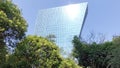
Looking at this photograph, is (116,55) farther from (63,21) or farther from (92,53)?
(63,21)

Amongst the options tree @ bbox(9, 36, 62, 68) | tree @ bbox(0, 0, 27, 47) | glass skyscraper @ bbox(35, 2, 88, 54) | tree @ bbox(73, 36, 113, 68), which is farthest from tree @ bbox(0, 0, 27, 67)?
glass skyscraper @ bbox(35, 2, 88, 54)

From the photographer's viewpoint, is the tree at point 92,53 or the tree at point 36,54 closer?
the tree at point 36,54

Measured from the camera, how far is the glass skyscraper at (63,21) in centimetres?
5697

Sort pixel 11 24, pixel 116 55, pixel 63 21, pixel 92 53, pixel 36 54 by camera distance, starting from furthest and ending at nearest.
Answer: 1. pixel 63 21
2. pixel 92 53
3. pixel 116 55
4. pixel 36 54
5. pixel 11 24

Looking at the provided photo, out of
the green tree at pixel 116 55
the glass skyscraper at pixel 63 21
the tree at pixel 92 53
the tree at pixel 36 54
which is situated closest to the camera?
the tree at pixel 36 54

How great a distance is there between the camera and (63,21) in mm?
61812

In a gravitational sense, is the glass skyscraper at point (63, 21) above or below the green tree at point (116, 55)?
above

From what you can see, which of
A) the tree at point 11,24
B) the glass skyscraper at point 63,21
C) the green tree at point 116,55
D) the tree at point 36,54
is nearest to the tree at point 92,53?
the green tree at point 116,55

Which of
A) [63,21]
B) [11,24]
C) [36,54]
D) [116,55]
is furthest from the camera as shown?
[63,21]

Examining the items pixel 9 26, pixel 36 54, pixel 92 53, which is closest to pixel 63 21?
A: pixel 92 53

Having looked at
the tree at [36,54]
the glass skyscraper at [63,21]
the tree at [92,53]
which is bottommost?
the tree at [36,54]

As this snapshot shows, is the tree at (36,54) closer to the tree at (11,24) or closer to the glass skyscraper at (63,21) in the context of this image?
the tree at (11,24)

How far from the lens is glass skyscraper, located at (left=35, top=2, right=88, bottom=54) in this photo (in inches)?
2243

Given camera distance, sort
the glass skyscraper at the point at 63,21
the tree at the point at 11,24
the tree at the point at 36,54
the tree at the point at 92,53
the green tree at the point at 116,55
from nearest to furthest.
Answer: the tree at the point at 11,24
the tree at the point at 36,54
the green tree at the point at 116,55
the tree at the point at 92,53
the glass skyscraper at the point at 63,21
